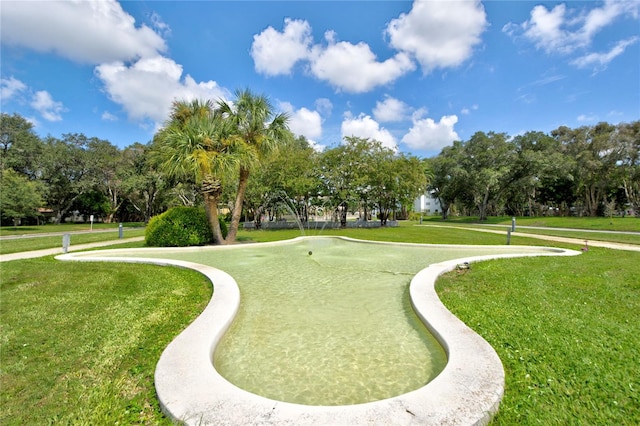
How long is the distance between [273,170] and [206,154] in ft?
35.7

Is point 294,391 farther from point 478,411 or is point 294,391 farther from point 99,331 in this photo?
point 99,331

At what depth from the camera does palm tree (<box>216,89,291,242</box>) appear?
39.8ft

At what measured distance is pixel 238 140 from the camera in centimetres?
1162

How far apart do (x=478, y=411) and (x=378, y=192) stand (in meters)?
23.2

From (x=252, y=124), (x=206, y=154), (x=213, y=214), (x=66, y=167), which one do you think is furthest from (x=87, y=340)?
(x=66, y=167)

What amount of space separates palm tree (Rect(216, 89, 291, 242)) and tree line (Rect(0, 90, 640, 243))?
4 cm

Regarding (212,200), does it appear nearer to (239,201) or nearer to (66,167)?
(239,201)

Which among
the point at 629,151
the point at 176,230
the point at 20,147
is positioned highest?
the point at 20,147

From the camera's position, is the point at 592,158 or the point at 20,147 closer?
the point at 20,147

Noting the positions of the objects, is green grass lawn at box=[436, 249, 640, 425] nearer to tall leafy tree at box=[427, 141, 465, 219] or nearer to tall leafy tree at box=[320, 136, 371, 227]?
tall leafy tree at box=[320, 136, 371, 227]

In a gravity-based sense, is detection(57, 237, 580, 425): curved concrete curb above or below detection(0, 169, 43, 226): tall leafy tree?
below

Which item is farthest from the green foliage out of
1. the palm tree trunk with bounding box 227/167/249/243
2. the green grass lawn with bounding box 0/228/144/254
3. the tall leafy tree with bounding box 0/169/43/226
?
the tall leafy tree with bounding box 0/169/43/226

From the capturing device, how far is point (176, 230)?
1165cm

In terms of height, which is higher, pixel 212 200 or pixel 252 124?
pixel 252 124
